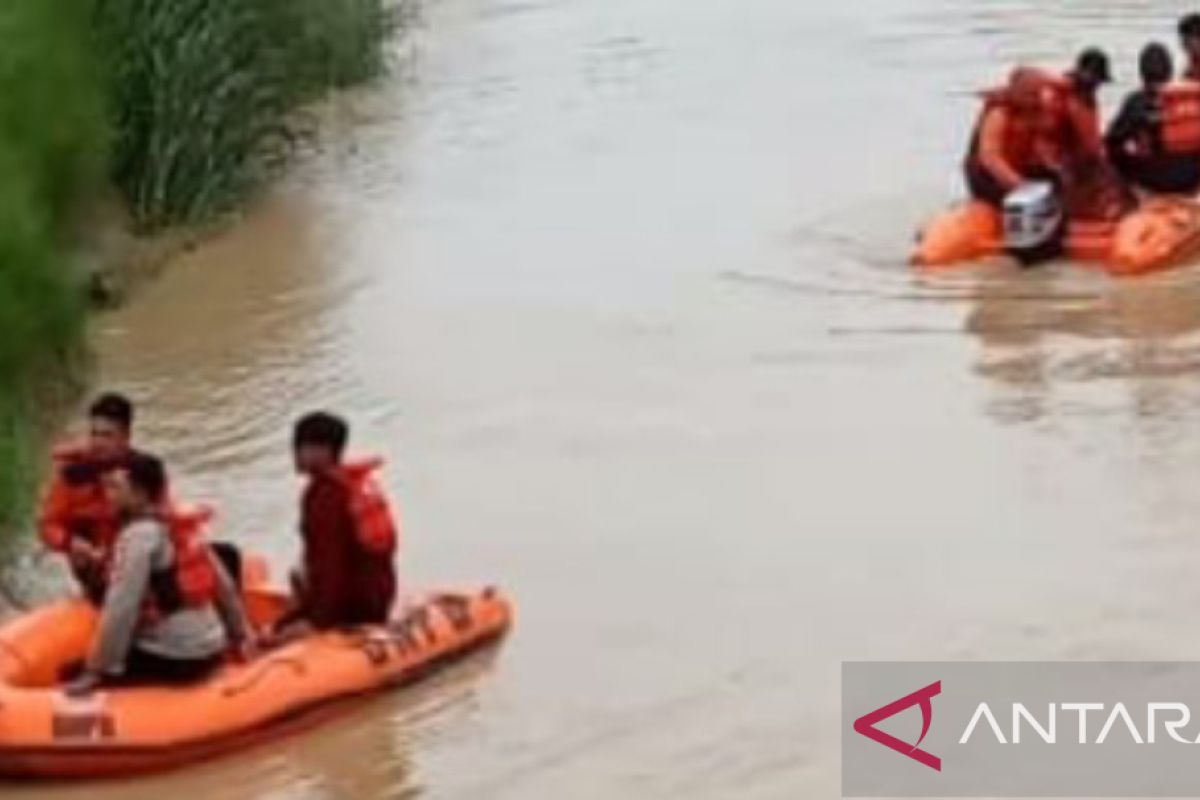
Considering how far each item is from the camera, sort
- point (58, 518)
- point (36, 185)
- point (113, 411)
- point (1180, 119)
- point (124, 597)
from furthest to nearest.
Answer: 1. point (1180, 119)
2. point (36, 185)
3. point (58, 518)
4. point (113, 411)
5. point (124, 597)

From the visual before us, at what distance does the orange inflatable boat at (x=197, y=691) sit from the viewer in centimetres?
975

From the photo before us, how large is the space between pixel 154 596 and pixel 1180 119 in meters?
8.00

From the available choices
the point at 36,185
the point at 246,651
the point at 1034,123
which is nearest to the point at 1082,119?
the point at 1034,123

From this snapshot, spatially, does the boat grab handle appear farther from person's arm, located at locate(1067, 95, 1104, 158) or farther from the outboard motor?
person's arm, located at locate(1067, 95, 1104, 158)

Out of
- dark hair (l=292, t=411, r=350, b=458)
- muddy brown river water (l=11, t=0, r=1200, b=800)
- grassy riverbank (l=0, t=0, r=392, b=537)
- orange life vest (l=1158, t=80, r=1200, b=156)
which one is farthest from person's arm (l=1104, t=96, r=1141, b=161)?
dark hair (l=292, t=411, r=350, b=458)

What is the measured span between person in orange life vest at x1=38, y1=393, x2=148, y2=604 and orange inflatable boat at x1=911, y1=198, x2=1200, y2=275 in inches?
265

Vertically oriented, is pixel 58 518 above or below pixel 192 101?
below

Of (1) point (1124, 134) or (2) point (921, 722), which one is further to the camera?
(1) point (1124, 134)

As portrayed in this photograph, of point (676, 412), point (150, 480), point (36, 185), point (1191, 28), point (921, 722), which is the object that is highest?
point (1191, 28)

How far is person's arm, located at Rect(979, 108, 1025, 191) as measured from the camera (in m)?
16.3

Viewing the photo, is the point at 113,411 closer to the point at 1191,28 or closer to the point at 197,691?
the point at 197,691

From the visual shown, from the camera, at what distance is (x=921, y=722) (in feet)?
32.4

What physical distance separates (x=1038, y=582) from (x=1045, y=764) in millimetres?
1849

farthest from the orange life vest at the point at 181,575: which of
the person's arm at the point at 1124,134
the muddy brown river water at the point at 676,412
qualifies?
the person's arm at the point at 1124,134
